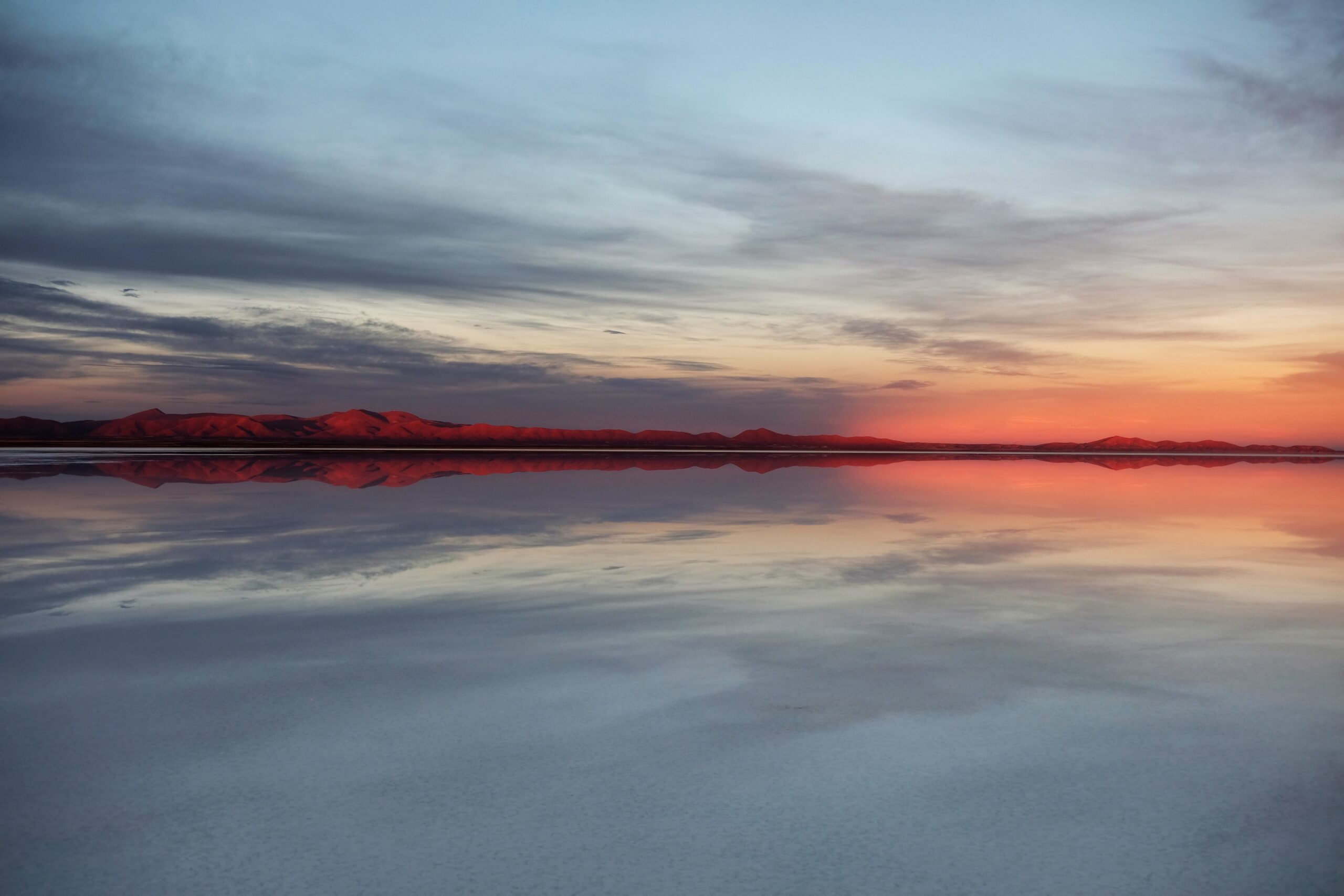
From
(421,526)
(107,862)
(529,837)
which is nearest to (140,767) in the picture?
(107,862)

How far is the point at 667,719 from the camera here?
16.8 feet

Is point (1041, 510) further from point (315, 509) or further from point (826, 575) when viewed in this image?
point (315, 509)

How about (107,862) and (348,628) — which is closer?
(107,862)

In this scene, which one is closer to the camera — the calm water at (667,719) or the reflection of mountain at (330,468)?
the calm water at (667,719)

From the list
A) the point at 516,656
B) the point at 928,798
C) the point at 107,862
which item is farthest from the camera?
the point at 516,656

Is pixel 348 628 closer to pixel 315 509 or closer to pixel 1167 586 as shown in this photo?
pixel 1167 586

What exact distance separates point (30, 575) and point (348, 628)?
4945mm

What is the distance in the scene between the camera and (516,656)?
21.3 feet

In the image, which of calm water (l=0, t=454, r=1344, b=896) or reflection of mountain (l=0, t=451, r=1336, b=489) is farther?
reflection of mountain (l=0, t=451, r=1336, b=489)

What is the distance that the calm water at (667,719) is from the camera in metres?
3.42

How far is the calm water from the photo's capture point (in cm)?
342

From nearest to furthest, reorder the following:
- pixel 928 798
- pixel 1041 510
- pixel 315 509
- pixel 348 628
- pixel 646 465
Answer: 1. pixel 928 798
2. pixel 348 628
3. pixel 315 509
4. pixel 1041 510
5. pixel 646 465

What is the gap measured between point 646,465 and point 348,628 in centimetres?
3990

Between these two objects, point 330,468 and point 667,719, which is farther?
point 330,468
